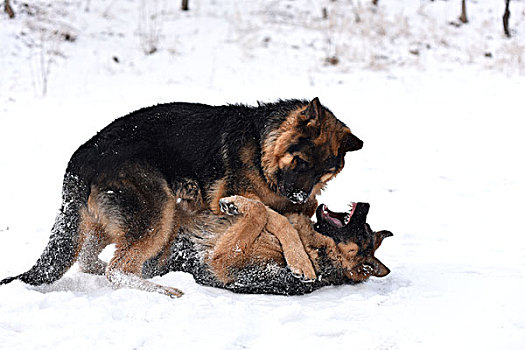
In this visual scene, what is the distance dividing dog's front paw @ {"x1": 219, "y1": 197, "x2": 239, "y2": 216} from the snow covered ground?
2.39 feet

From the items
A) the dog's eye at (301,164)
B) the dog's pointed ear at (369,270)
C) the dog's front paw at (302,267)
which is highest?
the dog's eye at (301,164)

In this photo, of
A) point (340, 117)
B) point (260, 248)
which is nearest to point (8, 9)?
point (340, 117)

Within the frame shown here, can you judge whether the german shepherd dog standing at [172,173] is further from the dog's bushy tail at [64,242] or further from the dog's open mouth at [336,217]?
the dog's open mouth at [336,217]

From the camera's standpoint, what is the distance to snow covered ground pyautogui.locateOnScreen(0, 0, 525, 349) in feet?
11.6

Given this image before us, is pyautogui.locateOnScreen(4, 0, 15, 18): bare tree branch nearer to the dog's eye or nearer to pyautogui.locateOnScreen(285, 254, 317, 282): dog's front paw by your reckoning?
the dog's eye

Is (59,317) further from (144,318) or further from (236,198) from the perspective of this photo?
(236,198)

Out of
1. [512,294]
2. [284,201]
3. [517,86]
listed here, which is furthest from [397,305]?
[517,86]

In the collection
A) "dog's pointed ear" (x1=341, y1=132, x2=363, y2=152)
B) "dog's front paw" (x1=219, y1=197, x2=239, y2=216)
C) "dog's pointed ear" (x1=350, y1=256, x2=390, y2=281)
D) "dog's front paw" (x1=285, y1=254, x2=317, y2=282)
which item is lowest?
"dog's pointed ear" (x1=350, y1=256, x2=390, y2=281)

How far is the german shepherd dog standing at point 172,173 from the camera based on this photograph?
4473mm

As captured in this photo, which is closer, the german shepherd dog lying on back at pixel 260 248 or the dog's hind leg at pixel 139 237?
the dog's hind leg at pixel 139 237

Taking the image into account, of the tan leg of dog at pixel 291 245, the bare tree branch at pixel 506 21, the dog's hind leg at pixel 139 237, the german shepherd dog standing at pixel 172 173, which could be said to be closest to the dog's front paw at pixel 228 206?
the german shepherd dog standing at pixel 172 173

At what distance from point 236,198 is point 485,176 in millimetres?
5049

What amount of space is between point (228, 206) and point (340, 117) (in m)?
6.72

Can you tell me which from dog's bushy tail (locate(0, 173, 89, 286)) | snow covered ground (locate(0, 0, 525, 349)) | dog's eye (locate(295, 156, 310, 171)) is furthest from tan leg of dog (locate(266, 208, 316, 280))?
dog's bushy tail (locate(0, 173, 89, 286))
